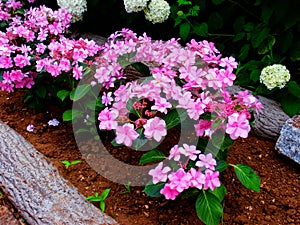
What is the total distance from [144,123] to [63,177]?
2.21 ft

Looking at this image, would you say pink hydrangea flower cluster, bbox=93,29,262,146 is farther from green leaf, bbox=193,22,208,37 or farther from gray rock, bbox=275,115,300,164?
green leaf, bbox=193,22,208,37

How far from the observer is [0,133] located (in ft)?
8.59

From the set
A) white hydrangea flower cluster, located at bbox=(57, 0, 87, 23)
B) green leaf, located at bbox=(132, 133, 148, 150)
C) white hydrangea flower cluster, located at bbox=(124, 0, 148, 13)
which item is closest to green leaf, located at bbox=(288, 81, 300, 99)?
white hydrangea flower cluster, located at bbox=(124, 0, 148, 13)

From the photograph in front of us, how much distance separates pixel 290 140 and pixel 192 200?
69 cm

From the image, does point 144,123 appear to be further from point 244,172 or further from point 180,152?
point 244,172

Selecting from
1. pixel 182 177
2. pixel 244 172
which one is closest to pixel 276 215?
pixel 244 172

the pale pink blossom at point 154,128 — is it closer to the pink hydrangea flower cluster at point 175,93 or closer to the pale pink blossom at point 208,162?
the pink hydrangea flower cluster at point 175,93

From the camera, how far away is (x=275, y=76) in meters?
2.72

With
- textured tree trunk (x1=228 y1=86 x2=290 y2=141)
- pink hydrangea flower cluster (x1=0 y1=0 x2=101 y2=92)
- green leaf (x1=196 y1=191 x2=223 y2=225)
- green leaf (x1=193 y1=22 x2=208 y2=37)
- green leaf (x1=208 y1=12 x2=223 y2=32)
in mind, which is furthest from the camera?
green leaf (x1=208 y1=12 x2=223 y2=32)

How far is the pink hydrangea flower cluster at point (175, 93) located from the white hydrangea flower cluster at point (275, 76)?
1.85ft

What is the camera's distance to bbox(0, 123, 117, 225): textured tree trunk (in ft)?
6.89

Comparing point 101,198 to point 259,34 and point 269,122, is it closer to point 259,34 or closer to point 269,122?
point 269,122

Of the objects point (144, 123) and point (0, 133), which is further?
point (0, 133)

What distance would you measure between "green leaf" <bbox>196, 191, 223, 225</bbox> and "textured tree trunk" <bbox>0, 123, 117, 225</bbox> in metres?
0.44
